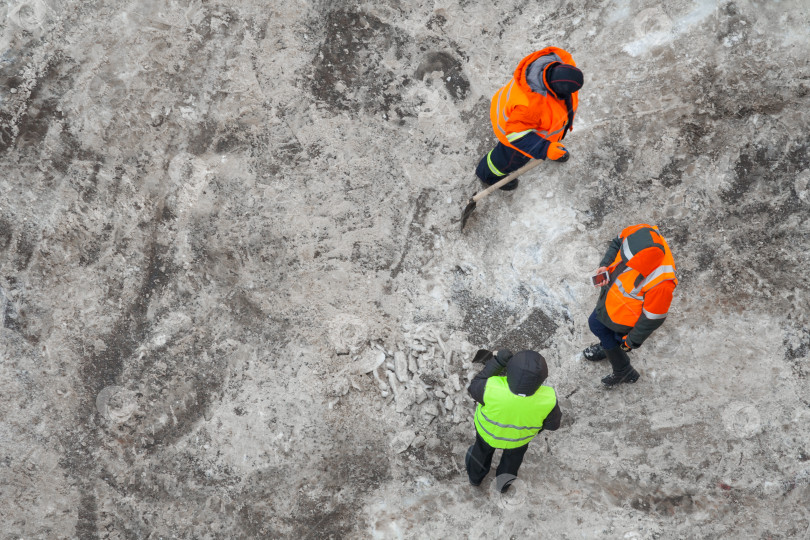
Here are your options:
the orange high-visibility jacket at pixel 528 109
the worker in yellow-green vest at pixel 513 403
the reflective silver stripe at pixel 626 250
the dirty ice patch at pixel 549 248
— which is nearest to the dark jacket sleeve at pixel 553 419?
the worker in yellow-green vest at pixel 513 403

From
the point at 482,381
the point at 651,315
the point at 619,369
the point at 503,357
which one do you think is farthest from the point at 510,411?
the point at 619,369

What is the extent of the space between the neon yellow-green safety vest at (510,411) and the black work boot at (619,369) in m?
1.00

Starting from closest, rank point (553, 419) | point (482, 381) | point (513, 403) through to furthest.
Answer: point (513, 403), point (553, 419), point (482, 381)

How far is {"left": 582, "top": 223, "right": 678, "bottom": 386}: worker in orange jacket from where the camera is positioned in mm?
3160

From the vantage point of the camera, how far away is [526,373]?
9.08 feet

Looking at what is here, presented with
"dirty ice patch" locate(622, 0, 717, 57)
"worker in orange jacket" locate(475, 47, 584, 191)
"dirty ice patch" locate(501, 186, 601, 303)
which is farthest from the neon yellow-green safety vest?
"dirty ice patch" locate(622, 0, 717, 57)

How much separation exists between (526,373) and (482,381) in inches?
18.2

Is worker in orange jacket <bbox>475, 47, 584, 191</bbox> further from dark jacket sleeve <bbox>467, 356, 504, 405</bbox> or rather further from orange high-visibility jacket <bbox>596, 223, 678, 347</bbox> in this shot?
dark jacket sleeve <bbox>467, 356, 504, 405</bbox>

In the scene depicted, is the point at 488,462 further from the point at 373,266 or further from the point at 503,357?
the point at 373,266

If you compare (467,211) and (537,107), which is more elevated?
(537,107)

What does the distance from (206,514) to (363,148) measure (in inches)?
128

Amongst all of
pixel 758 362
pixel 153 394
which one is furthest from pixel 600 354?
pixel 153 394

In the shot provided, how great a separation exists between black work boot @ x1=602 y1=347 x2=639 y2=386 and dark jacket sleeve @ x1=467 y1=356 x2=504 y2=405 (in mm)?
1021

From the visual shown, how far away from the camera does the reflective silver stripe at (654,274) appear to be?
10.3 ft
